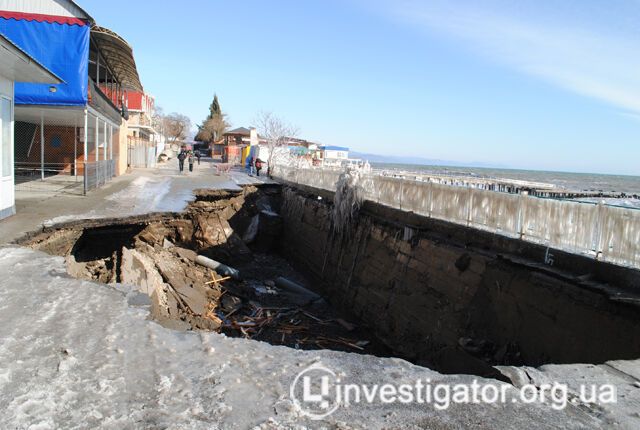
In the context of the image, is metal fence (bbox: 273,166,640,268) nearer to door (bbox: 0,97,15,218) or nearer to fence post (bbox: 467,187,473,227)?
fence post (bbox: 467,187,473,227)

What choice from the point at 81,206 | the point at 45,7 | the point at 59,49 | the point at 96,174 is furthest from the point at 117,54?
the point at 81,206

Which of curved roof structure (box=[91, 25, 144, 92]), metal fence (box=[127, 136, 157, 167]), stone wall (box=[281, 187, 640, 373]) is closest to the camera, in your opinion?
stone wall (box=[281, 187, 640, 373])

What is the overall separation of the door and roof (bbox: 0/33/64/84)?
0.62m

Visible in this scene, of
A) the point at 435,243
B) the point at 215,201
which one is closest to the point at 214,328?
the point at 435,243

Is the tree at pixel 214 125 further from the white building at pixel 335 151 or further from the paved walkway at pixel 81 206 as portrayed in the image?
the paved walkway at pixel 81 206

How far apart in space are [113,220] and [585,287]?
9702mm

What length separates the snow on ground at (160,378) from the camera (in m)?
3.13

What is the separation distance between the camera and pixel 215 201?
1794 cm

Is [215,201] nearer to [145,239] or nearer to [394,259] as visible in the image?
[145,239]

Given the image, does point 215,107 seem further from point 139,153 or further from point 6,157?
point 6,157

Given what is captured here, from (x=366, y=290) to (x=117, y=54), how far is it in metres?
17.0

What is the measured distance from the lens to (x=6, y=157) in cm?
986

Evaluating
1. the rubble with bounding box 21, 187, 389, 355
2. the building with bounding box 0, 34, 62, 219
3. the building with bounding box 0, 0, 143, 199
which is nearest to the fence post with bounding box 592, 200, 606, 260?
the rubble with bounding box 21, 187, 389, 355

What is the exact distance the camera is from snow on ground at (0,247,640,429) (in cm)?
313
